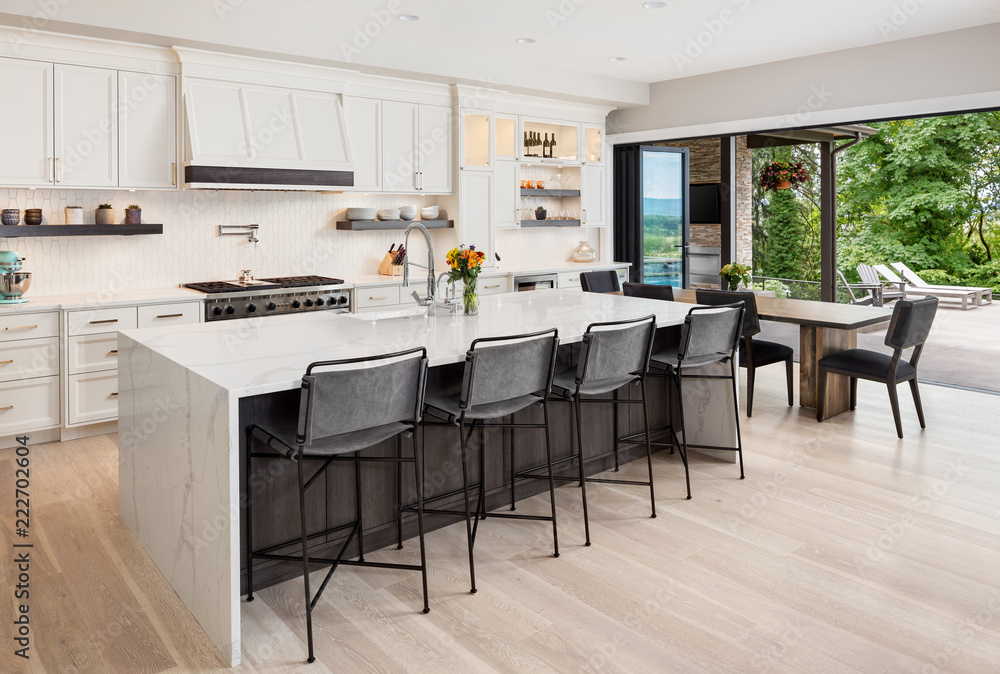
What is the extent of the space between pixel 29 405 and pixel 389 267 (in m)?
3.04

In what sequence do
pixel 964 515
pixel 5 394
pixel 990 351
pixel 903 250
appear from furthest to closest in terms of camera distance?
pixel 903 250 → pixel 990 351 → pixel 5 394 → pixel 964 515

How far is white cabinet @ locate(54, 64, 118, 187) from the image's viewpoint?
4.75 m

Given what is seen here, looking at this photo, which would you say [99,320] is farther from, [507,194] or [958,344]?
[958,344]

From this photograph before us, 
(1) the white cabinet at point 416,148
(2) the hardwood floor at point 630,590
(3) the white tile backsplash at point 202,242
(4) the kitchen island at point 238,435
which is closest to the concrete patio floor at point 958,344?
(2) the hardwood floor at point 630,590

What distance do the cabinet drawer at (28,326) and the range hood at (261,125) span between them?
1303mm

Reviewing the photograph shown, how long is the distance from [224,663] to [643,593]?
4.95 ft

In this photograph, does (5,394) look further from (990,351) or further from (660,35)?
(990,351)

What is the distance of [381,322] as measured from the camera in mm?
3709

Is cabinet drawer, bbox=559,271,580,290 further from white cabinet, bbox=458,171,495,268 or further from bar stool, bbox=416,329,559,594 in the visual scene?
bar stool, bbox=416,329,559,594

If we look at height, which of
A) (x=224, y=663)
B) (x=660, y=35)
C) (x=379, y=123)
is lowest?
(x=224, y=663)

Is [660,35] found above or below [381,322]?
above

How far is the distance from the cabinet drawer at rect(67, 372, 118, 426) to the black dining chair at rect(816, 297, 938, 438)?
15.8 feet

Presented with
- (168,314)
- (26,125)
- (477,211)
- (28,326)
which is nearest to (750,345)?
(477,211)

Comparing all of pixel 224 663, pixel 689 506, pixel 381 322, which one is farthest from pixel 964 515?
pixel 224 663
